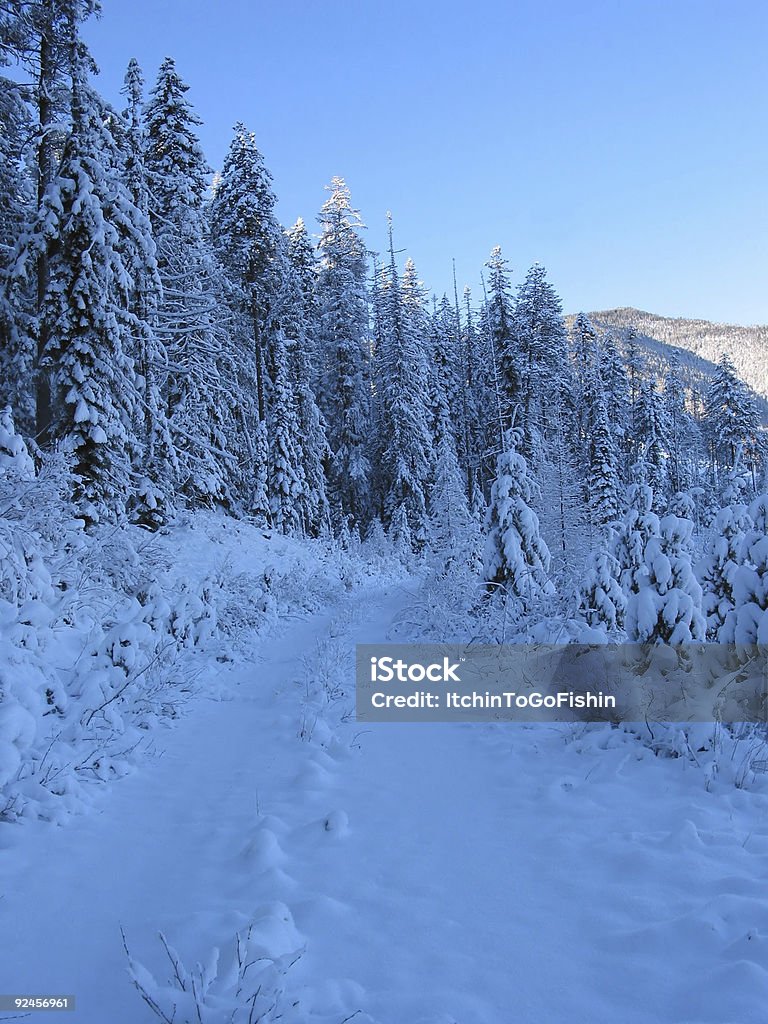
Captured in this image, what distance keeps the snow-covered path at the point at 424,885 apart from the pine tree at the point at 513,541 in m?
4.65

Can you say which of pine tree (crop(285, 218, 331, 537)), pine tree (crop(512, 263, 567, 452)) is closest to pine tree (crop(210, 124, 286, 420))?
pine tree (crop(285, 218, 331, 537))

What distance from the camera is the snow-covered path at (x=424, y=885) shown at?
7.88 feet

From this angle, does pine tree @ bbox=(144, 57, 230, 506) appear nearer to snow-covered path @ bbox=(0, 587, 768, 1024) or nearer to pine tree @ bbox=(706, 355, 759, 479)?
snow-covered path @ bbox=(0, 587, 768, 1024)

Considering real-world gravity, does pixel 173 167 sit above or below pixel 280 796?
above

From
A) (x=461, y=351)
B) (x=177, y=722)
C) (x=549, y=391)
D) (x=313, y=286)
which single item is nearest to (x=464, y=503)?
(x=177, y=722)

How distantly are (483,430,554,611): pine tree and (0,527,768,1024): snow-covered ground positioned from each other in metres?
4.46

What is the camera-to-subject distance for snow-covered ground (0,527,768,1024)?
2375 mm

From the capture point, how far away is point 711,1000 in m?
2.30

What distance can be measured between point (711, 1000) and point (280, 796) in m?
2.96

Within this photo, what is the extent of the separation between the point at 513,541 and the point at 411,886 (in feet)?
23.9

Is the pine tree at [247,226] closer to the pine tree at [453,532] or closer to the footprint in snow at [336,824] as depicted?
the pine tree at [453,532]

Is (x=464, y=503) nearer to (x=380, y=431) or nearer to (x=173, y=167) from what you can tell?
(x=173, y=167)

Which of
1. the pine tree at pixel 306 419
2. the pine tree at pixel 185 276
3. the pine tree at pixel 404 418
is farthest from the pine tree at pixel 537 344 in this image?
the pine tree at pixel 185 276

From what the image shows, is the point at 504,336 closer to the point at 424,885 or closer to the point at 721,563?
the point at 721,563
